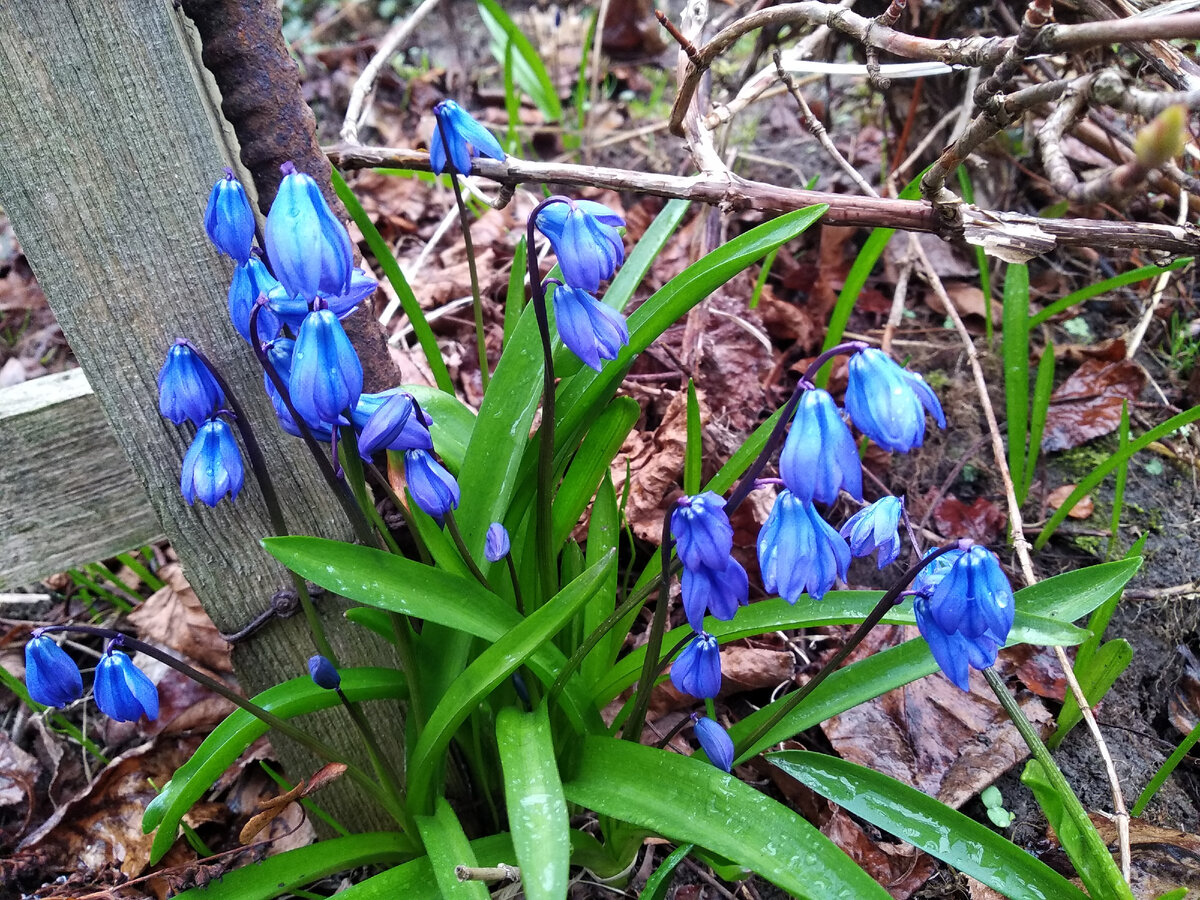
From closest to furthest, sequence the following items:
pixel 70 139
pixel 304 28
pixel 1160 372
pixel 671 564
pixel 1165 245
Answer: pixel 671 564, pixel 70 139, pixel 1165 245, pixel 1160 372, pixel 304 28

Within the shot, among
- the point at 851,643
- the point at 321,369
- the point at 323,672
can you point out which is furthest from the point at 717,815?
the point at 321,369

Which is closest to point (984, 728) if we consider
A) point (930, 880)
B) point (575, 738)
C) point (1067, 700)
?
point (1067, 700)

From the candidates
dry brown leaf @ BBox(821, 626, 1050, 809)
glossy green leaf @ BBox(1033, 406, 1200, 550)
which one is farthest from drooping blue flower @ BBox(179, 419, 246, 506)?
glossy green leaf @ BBox(1033, 406, 1200, 550)

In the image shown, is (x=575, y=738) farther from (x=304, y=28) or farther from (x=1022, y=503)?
(x=304, y=28)

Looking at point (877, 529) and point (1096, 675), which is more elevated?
point (877, 529)

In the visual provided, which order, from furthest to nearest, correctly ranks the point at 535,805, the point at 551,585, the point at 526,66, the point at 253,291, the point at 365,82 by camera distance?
the point at 526,66 < the point at 365,82 < the point at 551,585 < the point at 253,291 < the point at 535,805

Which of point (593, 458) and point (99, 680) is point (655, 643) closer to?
point (593, 458)
